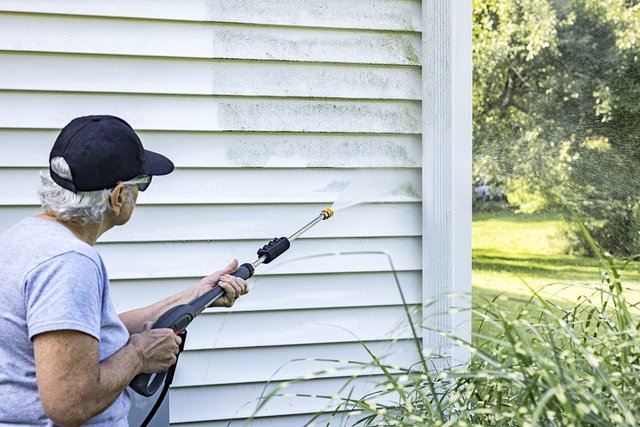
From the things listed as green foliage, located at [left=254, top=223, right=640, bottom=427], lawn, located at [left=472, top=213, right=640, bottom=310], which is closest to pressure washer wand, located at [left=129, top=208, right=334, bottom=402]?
green foliage, located at [left=254, top=223, right=640, bottom=427]

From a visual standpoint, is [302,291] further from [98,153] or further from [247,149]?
[98,153]

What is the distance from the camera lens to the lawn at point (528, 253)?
8.66 m

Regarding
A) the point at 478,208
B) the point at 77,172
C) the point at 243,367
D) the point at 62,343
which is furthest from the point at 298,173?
the point at 478,208

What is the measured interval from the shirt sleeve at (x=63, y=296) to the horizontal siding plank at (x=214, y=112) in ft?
3.84

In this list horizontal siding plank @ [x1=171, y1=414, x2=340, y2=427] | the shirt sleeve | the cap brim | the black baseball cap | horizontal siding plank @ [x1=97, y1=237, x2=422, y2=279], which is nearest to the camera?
the shirt sleeve

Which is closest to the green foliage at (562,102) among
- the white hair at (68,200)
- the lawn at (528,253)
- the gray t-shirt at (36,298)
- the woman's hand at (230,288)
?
the lawn at (528,253)

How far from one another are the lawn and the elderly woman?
6973mm

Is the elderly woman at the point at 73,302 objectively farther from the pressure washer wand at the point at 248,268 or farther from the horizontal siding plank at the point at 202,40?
the horizontal siding plank at the point at 202,40

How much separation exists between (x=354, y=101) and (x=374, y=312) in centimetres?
73

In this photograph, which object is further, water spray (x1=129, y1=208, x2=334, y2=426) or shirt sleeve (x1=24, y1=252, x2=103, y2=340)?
water spray (x1=129, y1=208, x2=334, y2=426)

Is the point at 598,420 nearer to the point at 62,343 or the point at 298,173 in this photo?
the point at 62,343

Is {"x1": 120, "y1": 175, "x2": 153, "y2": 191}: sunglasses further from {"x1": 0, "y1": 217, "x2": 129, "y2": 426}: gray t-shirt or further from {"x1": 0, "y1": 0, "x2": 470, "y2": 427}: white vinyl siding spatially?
{"x1": 0, "y1": 0, "x2": 470, "y2": 427}: white vinyl siding

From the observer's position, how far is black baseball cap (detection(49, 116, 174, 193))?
1.81 meters

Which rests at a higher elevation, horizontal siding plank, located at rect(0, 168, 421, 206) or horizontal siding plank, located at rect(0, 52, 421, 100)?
horizontal siding plank, located at rect(0, 52, 421, 100)
